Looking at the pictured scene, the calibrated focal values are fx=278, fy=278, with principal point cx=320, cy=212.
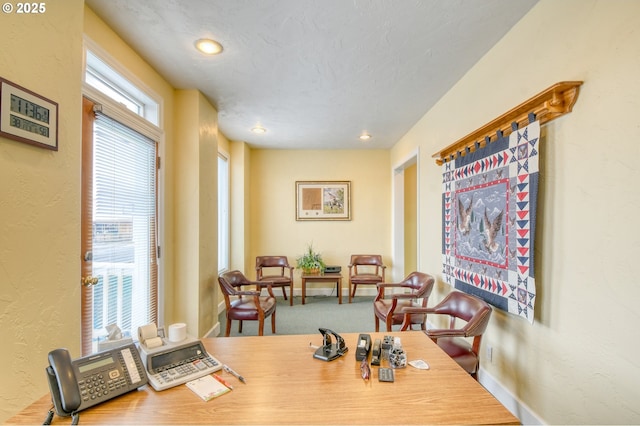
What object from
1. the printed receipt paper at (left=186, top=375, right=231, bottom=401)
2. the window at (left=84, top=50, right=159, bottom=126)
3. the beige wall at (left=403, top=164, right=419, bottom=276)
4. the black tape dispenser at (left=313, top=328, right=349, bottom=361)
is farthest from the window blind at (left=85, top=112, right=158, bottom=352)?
the beige wall at (left=403, top=164, right=419, bottom=276)

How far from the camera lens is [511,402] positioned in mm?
1854

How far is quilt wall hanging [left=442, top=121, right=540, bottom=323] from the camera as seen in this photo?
162 centimetres

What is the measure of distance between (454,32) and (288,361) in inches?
87.8

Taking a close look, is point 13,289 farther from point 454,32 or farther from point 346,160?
point 346,160

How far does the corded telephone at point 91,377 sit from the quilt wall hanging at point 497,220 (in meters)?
1.99

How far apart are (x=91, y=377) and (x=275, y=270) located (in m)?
3.97

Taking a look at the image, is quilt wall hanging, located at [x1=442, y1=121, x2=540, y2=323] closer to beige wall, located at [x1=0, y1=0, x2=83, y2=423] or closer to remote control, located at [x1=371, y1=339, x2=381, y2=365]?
remote control, located at [x1=371, y1=339, x2=381, y2=365]

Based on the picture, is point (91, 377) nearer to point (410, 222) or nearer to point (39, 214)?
point (39, 214)

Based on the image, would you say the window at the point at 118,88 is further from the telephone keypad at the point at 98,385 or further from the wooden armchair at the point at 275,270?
the wooden armchair at the point at 275,270

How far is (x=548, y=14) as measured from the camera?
1562 mm

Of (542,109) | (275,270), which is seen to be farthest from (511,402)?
(275,270)

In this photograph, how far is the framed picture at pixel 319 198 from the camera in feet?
16.4

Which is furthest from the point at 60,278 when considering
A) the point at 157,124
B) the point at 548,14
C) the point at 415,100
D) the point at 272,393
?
the point at 415,100

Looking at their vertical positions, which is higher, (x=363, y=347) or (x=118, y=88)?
(x=118, y=88)
